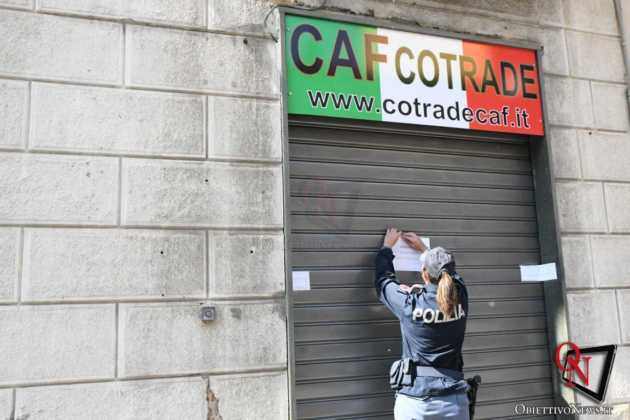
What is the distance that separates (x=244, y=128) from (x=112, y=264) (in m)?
1.36

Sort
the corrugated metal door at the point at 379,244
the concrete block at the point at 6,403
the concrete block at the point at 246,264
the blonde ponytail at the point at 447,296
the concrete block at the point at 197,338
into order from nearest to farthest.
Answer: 1. the concrete block at the point at 6,403
2. the concrete block at the point at 197,338
3. the blonde ponytail at the point at 447,296
4. the concrete block at the point at 246,264
5. the corrugated metal door at the point at 379,244

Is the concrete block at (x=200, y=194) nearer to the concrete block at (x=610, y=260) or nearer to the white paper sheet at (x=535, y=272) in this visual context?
the white paper sheet at (x=535, y=272)

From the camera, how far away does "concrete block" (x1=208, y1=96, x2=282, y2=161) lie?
4.61m

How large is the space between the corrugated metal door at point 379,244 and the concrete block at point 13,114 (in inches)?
75.3

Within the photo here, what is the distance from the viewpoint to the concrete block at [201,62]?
4484mm

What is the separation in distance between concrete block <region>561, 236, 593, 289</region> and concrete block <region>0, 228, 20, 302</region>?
4382mm

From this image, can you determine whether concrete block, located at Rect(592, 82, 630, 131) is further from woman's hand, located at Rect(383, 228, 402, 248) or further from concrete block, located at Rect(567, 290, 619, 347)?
woman's hand, located at Rect(383, 228, 402, 248)

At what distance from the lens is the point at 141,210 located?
4312 mm

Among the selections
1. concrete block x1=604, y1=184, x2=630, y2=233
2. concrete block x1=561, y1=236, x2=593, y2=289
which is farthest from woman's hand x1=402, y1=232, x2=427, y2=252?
concrete block x1=604, y1=184, x2=630, y2=233

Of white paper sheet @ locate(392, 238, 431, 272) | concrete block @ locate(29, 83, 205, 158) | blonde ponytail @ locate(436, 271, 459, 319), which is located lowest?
blonde ponytail @ locate(436, 271, 459, 319)

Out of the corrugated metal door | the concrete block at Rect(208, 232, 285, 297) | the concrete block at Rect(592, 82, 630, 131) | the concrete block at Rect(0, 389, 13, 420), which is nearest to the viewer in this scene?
the concrete block at Rect(0, 389, 13, 420)

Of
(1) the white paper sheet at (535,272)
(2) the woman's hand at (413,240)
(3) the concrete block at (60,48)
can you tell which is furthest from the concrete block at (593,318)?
(3) the concrete block at (60,48)

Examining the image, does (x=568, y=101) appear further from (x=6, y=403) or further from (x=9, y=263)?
(x=6, y=403)

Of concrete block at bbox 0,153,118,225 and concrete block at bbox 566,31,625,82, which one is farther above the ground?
concrete block at bbox 566,31,625,82
